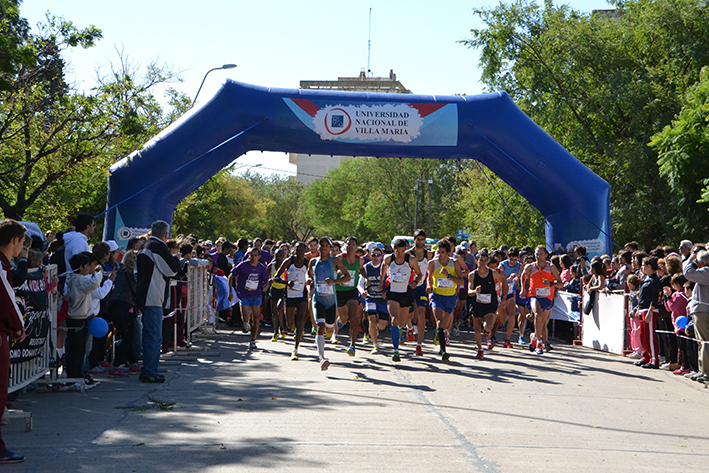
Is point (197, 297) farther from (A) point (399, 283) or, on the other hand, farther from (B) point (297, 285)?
(A) point (399, 283)

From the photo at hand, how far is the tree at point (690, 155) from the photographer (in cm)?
1848

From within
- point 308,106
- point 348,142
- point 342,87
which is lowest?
point 348,142

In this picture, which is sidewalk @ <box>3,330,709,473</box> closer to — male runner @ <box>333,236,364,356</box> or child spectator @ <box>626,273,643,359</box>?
male runner @ <box>333,236,364,356</box>

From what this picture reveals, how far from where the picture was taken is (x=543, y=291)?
1285 cm

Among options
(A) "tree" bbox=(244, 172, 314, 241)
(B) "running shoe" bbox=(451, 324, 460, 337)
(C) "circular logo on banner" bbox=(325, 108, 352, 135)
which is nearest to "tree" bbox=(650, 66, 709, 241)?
(B) "running shoe" bbox=(451, 324, 460, 337)

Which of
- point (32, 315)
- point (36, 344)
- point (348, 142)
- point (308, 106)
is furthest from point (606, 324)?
point (32, 315)

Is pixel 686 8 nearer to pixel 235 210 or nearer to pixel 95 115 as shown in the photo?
pixel 95 115

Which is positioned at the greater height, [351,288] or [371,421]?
[351,288]

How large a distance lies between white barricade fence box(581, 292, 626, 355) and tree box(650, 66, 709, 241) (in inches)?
201

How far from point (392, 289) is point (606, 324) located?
15.4 feet

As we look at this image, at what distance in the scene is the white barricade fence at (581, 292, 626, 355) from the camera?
1288 cm

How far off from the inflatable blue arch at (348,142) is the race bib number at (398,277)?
6199 mm

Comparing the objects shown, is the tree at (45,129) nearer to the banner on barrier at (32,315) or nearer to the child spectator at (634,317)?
the banner on barrier at (32,315)

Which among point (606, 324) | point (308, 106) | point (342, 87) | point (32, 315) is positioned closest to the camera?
point (32, 315)
